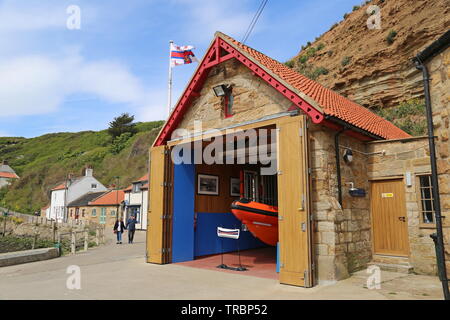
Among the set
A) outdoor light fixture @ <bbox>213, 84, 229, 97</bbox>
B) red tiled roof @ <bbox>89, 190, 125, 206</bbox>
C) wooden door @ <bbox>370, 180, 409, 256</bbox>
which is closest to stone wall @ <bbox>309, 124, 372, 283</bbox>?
wooden door @ <bbox>370, 180, 409, 256</bbox>

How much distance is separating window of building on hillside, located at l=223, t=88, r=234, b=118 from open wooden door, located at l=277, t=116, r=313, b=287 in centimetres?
223

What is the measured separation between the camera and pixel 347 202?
8109 mm

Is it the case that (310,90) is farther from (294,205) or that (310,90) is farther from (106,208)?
(106,208)

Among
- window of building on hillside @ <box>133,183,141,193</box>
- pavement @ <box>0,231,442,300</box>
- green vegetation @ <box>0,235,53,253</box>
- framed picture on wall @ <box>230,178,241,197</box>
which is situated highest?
window of building on hillside @ <box>133,183,141,193</box>

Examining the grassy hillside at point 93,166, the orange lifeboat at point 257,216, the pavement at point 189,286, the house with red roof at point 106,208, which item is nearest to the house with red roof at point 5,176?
the grassy hillside at point 93,166

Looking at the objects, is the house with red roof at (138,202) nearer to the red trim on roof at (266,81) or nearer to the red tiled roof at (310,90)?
the red trim on roof at (266,81)

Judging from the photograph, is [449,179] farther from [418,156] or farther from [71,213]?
[71,213]

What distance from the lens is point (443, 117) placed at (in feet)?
20.5

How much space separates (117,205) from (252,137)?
31.5m

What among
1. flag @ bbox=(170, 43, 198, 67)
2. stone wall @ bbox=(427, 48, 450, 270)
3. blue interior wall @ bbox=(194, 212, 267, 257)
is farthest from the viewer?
flag @ bbox=(170, 43, 198, 67)

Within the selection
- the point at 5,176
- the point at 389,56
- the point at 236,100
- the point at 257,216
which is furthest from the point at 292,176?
the point at 5,176

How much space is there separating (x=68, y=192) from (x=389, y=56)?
45365 millimetres

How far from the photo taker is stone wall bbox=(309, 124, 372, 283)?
23.3 feet

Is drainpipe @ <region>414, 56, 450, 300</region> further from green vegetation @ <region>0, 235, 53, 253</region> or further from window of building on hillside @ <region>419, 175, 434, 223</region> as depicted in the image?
green vegetation @ <region>0, 235, 53, 253</region>
